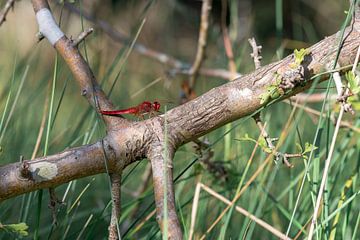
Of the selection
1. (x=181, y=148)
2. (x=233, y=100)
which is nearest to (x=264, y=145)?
(x=233, y=100)

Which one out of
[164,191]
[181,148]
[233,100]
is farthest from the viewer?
[181,148]

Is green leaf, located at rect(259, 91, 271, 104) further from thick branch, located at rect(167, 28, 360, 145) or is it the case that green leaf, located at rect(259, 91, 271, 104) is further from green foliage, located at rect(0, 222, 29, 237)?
green foliage, located at rect(0, 222, 29, 237)

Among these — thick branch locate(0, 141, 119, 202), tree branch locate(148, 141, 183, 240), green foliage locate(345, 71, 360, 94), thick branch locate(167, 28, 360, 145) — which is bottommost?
tree branch locate(148, 141, 183, 240)

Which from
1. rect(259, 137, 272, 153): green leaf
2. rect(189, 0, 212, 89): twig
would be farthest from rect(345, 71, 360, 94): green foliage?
rect(189, 0, 212, 89): twig

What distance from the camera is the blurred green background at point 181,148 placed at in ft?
4.13

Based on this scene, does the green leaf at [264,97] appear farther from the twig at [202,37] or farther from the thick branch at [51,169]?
the twig at [202,37]

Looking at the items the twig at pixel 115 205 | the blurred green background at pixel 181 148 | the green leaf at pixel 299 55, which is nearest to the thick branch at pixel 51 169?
the twig at pixel 115 205

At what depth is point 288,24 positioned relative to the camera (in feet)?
13.8

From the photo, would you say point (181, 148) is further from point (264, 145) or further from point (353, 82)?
point (353, 82)

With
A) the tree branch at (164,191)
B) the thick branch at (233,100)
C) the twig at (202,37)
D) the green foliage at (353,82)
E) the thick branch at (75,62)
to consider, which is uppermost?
the twig at (202,37)

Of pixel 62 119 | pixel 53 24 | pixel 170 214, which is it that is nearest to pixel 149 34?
pixel 62 119

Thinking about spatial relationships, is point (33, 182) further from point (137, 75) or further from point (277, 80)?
point (137, 75)

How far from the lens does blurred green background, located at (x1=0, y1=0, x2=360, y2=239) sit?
4.13ft

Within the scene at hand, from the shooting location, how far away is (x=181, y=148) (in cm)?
147
